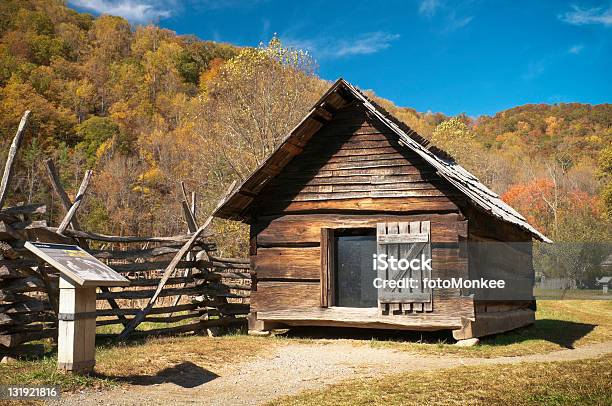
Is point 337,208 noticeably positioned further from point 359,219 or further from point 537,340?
point 537,340

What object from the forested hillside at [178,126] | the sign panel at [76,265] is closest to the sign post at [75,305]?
the sign panel at [76,265]

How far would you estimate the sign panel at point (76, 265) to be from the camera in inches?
284

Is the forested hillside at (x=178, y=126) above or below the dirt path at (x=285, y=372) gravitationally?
above

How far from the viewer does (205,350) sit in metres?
10.3

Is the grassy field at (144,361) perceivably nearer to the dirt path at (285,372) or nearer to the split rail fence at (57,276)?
the dirt path at (285,372)

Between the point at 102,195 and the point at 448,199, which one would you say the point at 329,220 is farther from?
the point at 102,195

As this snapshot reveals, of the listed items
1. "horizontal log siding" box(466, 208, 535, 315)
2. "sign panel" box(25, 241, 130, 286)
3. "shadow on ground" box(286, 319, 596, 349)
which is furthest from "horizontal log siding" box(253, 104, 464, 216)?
"sign panel" box(25, 241, 130, 286)

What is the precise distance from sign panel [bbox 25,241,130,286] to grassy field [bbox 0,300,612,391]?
4.10 ft

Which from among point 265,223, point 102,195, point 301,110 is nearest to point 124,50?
point 102,195

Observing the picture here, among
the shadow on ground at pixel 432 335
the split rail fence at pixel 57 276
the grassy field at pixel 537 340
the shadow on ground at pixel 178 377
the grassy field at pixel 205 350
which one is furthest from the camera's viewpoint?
the shadow on ground at pixel 432 335

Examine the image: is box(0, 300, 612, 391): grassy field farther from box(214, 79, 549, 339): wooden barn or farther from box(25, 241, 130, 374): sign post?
box(214, 79, 549, 339): wooden barn

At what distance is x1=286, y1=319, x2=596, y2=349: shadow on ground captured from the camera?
12.6 m

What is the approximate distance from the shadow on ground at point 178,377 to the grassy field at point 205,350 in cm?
1

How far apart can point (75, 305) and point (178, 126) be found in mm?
50768
